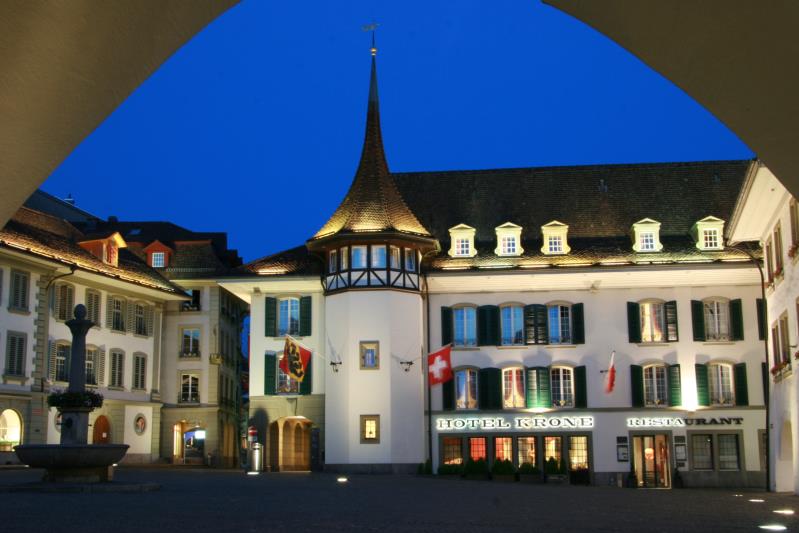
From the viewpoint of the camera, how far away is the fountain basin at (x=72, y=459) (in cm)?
2353

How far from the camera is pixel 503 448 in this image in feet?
134

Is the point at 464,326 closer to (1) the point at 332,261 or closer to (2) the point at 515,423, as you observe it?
(2) the point at 515,423

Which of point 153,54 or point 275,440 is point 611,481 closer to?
point 275,440

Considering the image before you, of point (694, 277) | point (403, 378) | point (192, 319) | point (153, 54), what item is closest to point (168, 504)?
point (153, 54)

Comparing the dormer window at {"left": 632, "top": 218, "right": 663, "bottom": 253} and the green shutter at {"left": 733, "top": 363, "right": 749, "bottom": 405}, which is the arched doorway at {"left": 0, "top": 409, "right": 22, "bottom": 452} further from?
the green shutter at {"left": 733, "top": 363, "right": 749, "bottom": 405}

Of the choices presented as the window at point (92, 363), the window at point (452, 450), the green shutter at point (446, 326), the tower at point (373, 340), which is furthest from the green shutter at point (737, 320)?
the window at point (92, 363)

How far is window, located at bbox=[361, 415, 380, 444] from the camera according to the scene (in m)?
39.7

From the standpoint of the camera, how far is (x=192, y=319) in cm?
5478

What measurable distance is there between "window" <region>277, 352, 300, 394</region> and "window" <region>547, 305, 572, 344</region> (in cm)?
996

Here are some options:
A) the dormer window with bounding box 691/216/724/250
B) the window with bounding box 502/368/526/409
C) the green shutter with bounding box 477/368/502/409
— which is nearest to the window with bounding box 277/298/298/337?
the green shutter with bounding box 477/368/502/409

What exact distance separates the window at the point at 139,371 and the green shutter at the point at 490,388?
683 inches

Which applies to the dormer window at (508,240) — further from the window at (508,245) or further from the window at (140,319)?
the window at (140,319)

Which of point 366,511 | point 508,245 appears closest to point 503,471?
point 508,245

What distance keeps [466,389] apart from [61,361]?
16.9 m
